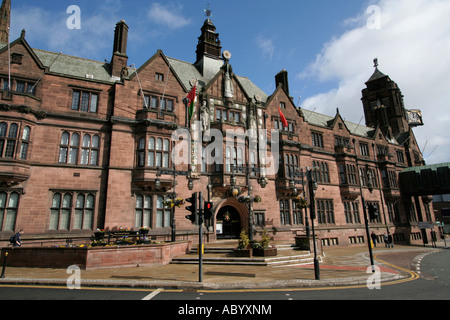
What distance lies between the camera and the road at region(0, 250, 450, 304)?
8500 mm

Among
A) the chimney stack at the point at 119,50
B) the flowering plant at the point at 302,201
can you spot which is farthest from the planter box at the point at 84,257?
the chimney stack at the point at 119,50

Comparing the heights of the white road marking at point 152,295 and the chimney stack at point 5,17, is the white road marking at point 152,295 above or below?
below

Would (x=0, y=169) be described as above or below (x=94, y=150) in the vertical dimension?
below

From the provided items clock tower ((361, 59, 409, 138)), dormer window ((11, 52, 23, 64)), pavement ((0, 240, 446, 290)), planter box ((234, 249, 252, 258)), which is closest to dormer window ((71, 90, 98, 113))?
dormer window ((11, 52, 23, 64))

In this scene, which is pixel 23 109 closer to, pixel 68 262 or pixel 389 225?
pixel 68 262

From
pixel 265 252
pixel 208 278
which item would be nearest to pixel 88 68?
pixel 208 278

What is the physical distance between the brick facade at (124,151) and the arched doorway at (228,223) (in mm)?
106

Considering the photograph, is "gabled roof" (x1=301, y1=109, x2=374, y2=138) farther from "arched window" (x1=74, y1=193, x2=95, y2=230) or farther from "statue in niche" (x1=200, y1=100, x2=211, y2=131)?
"arched window" (x1=74, y1=193, x2=95, y2=230)

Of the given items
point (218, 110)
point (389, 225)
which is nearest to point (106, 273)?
point (218, 110)

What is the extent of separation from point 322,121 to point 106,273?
Result: 35.4 meters

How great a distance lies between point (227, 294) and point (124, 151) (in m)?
16.4

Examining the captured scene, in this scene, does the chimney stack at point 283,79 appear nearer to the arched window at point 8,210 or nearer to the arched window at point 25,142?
the arched window at point 25,142

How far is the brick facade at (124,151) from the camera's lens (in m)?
19.2
